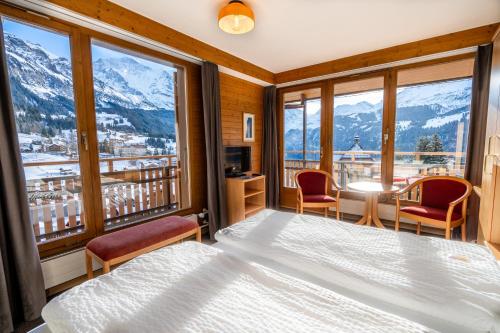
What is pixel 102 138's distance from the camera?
8.14 feet

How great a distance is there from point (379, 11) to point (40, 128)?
3335mm

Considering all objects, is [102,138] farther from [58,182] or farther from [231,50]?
[231,50]

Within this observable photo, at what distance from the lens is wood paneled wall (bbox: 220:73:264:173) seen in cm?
355

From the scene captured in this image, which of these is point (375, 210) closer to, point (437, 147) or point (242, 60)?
point (437, 147)

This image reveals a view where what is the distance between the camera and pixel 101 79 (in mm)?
2697

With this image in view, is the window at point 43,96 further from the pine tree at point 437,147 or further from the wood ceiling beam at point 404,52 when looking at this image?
the pine tree at point 437,147

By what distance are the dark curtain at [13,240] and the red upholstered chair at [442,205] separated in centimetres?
356

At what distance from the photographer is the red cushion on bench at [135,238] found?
178cm

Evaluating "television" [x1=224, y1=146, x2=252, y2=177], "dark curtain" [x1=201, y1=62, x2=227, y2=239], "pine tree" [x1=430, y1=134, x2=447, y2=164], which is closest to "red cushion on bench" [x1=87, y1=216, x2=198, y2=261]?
"dark curtain" [x1=201, y1=62, x2=227, y2=239]

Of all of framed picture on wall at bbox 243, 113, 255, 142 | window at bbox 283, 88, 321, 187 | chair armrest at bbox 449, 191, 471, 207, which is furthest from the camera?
window at bbox 283, 88, 321, 187

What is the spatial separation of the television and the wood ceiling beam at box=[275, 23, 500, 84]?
4.94 ft

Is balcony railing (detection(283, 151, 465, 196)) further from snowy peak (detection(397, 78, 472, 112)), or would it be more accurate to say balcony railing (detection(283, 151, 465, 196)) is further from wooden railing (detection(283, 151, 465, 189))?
snowy peak (detection(397, 78, 472, 112))

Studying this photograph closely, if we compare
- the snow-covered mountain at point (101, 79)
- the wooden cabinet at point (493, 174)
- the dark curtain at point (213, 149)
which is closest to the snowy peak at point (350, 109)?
the wooden cabinet at point (493, 174)

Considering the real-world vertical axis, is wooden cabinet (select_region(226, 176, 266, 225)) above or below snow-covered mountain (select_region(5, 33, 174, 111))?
below
